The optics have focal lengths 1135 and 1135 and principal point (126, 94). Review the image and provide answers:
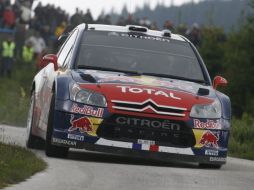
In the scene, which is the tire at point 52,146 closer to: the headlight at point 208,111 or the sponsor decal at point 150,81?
the sponsor decal at point 150,81

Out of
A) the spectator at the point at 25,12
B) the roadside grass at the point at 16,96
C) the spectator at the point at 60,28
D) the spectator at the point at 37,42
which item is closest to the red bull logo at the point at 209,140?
the roadside grass at the point at 16,96

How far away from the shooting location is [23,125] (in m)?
22.4

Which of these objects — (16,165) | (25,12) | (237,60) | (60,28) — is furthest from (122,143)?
(237,60)

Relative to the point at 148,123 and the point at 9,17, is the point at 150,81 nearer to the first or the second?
the point at 148,123

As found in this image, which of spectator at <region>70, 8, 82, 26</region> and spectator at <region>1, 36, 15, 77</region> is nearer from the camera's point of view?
spectator at <region>1, 36, 15, 77</region>

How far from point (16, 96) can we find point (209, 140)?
74.2ft

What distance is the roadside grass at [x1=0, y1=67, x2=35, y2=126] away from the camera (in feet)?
78.3

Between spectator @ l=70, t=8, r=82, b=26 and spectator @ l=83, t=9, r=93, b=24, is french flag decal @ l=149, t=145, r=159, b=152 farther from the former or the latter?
spectator @ l=83, t=9, r=93, b=24

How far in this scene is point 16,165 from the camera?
10.8 m

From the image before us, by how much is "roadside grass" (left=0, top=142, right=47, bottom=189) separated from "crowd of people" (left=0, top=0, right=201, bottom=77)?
26.3 meters

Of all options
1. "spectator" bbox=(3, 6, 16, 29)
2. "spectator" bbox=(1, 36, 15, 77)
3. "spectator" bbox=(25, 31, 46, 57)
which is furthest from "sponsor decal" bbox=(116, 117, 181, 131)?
"spectator" bbox=(25, 31, 46, 57)

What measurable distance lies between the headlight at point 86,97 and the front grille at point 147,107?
0.13m

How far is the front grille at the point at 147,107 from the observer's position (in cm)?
1230

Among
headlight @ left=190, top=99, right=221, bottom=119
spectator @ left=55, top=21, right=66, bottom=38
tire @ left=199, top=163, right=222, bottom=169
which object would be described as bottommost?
spectator @ left=55, top=21, right=66, bottom=38
